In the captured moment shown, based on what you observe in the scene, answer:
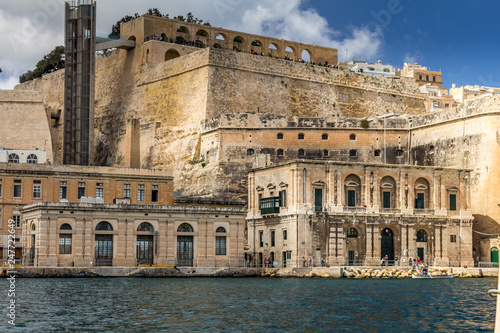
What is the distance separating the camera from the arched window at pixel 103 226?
153 ft

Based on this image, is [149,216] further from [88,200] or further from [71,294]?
[71,294]

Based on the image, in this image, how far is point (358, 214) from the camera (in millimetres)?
51438

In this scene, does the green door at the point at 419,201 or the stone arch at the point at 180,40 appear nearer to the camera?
the green door at the point at 419,201

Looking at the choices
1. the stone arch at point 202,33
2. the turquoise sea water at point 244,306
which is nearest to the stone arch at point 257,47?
the stone arch at point 202,33

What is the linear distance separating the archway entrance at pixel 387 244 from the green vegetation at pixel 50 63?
151ft

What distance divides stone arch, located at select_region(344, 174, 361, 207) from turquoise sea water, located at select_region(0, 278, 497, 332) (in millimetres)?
8615

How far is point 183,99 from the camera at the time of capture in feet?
216

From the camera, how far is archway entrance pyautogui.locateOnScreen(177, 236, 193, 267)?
158ft

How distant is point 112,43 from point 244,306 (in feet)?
136

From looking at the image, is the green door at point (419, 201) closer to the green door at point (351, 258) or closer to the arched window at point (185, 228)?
the green door at point (351, 258)

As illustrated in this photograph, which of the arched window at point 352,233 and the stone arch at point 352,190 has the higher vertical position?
the stone arch at point 352,190

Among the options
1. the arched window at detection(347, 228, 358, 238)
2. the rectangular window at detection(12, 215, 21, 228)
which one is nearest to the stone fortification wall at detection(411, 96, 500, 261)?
the arched window at detection(347, 228, 358, 238)

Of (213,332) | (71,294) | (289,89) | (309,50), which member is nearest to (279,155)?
(289,89)

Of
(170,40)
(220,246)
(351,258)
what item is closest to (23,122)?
(170,40)
